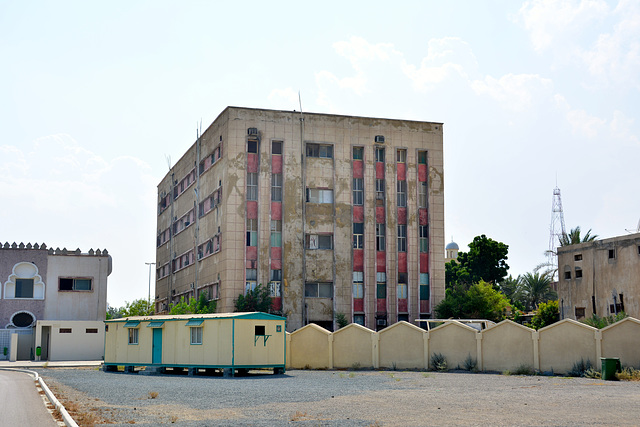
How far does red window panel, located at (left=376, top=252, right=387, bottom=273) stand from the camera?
60594mm

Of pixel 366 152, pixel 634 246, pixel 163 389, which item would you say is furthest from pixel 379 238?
pixel 163 389

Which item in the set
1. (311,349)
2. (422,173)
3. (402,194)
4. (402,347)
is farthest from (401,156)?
(402,347)

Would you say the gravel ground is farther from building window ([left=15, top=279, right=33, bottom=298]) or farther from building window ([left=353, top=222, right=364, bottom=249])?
building window ([left=15, top=279, right=33, bottom=298])

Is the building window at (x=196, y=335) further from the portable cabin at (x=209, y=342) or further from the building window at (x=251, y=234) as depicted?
the building window at (x=251, y=234)

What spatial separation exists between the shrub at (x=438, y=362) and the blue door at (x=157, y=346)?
1379cm

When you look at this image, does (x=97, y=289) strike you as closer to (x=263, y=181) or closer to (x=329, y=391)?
(x=263, y=181)

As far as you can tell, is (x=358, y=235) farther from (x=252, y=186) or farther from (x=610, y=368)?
(x=610, y=368)

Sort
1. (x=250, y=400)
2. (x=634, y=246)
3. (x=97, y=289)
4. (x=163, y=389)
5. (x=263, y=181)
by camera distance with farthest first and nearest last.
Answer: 1. (x=97, y=289)
2. (x=263, y=181)
3. (x=634, y=246)
4. (x=163, y=389)
5. (x=250, y=400)

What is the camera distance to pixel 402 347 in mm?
39344

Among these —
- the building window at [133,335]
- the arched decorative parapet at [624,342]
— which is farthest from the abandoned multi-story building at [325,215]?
the arched decorative parapet at [624,342]

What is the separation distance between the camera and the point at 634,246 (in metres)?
50.3

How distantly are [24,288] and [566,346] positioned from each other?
148 ft

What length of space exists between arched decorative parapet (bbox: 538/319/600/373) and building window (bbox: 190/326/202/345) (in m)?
15.8

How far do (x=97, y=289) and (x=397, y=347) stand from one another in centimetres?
3401
